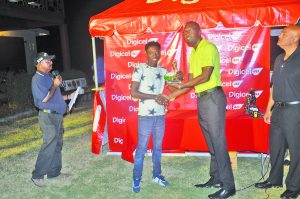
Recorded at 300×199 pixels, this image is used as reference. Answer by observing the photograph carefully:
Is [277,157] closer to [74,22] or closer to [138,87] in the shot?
[138,87]

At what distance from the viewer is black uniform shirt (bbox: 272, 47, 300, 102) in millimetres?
3992

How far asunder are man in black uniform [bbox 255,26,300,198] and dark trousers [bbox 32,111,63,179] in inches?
123

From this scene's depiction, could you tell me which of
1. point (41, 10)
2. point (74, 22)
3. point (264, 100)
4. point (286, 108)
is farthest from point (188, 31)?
point (74, 22)

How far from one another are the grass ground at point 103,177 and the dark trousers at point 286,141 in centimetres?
29

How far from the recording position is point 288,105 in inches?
161

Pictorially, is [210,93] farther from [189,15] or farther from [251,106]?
[189,15]

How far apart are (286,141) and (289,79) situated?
2.94 feet

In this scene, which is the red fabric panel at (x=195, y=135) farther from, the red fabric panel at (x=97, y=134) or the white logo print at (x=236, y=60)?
the white logo print at (x=236, y=60)

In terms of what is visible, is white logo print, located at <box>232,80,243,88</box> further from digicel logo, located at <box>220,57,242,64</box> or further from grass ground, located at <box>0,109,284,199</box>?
grass ground, located at <box>0,109,284,199</box>

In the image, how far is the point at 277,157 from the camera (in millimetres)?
4418

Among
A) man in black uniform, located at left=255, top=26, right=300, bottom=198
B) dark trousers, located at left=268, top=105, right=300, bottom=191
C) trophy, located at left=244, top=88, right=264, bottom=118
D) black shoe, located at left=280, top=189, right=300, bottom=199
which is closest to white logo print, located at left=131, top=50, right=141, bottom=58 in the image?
trophy, located at left=244, top=88, right=264, bottom=118

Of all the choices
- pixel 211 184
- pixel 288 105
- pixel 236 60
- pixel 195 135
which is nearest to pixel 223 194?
pixel 211 184

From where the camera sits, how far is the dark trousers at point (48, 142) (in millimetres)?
4854

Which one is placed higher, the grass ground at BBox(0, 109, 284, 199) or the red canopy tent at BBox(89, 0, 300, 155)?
the red canopy tent at BBox(89, 0, 300, 155)
